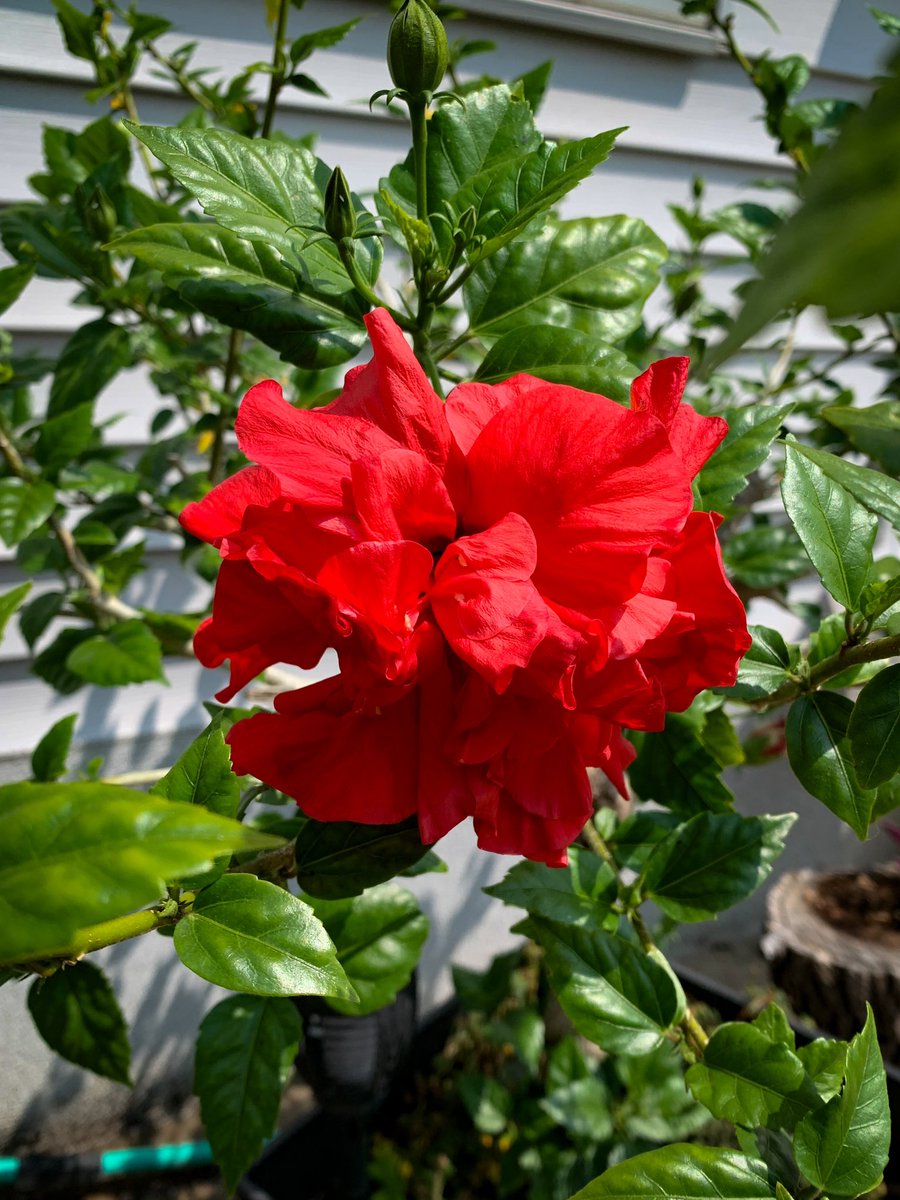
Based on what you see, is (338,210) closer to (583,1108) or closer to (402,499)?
(402,499)

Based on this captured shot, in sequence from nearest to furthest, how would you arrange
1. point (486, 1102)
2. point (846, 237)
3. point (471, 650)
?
point (846, 237), point (471, 650), point (486, 1102)

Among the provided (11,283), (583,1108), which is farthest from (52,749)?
(583,1108)

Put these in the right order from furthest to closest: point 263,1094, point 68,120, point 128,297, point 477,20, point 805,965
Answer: point 805,965, point 477,20, point 68,120, point 128,297, point 263,1094

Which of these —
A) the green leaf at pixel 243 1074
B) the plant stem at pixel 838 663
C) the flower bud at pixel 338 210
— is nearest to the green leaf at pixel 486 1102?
the green leaf at pixel 243 1074

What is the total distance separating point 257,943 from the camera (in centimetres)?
47

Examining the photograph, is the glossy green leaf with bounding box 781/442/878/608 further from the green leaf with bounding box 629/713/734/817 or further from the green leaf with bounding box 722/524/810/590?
the green leaf with bounding box 722/524/810/590

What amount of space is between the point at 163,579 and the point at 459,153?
4.08 ft

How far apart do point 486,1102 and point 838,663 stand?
1.45m

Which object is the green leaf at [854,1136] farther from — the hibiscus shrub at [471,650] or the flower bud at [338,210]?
the flower bud at [338,210]

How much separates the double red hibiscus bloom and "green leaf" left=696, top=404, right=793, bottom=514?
5.3 inches

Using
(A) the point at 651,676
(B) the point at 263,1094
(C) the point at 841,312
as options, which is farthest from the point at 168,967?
(C) the point at 841,312

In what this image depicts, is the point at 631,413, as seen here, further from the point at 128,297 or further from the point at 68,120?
the point at 68,120

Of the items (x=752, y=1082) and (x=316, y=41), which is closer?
(x=752, y=1082)

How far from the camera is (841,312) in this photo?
11cm
